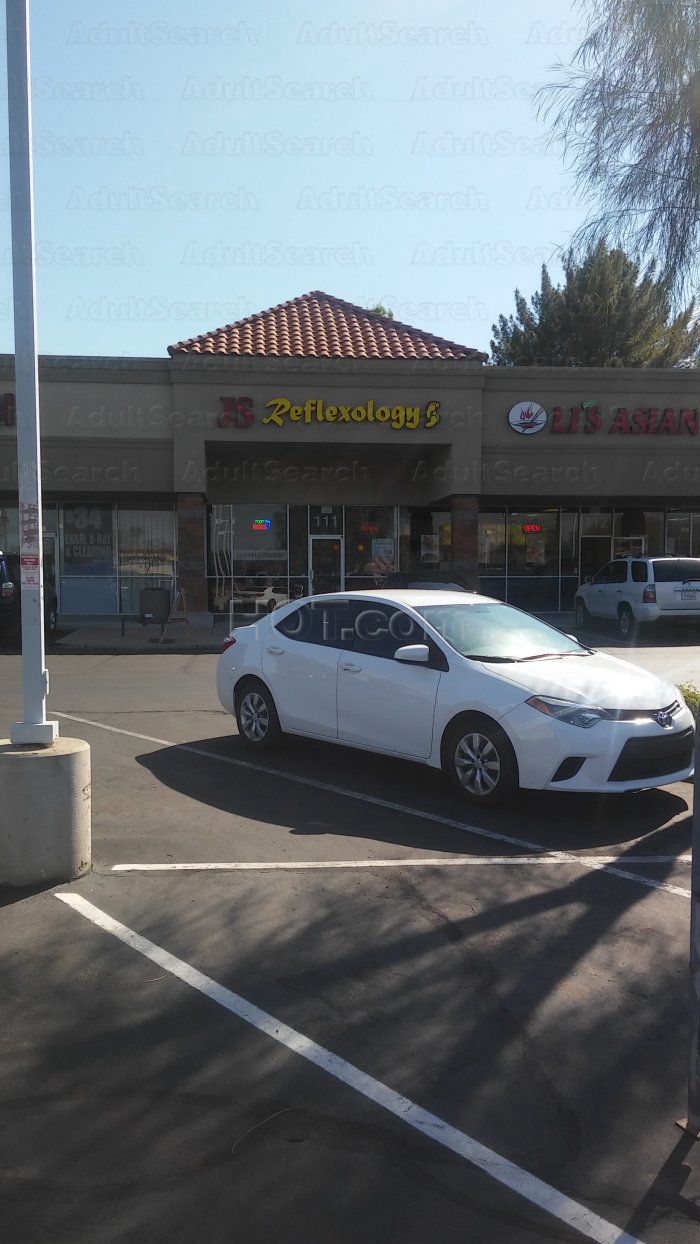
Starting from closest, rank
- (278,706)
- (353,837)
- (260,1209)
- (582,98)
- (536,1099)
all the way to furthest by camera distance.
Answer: (260,1209) → (536,1099) → (353,837) → (278,706) → (582,98)

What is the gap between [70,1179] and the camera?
2.87m

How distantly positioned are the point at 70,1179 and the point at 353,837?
3443 millimetres

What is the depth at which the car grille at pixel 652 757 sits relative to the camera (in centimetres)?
636

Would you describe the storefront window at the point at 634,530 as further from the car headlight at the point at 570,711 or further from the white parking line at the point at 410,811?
the car headlight at the point at 570,711

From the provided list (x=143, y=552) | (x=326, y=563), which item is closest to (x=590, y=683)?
(x=326, y=563)

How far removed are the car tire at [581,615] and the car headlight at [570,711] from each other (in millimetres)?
16112

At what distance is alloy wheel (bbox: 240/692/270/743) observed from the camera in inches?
339

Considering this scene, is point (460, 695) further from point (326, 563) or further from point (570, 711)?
point (326, 563)

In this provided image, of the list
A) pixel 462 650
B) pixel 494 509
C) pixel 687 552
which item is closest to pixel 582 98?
pixel 462 650

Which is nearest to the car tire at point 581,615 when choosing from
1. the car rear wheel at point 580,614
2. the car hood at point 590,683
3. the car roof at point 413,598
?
the car rear wheel at point 580,614

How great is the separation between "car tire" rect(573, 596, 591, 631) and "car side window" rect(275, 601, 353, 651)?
1472cm

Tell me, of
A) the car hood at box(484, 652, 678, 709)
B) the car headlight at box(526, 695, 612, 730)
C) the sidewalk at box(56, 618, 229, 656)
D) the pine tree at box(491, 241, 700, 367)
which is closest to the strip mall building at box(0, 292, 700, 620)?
the sidewalk at box(56, 618, 229, 656)

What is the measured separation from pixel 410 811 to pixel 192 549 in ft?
51.9

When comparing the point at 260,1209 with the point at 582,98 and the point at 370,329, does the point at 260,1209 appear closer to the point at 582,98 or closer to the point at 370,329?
the point at 582,98
